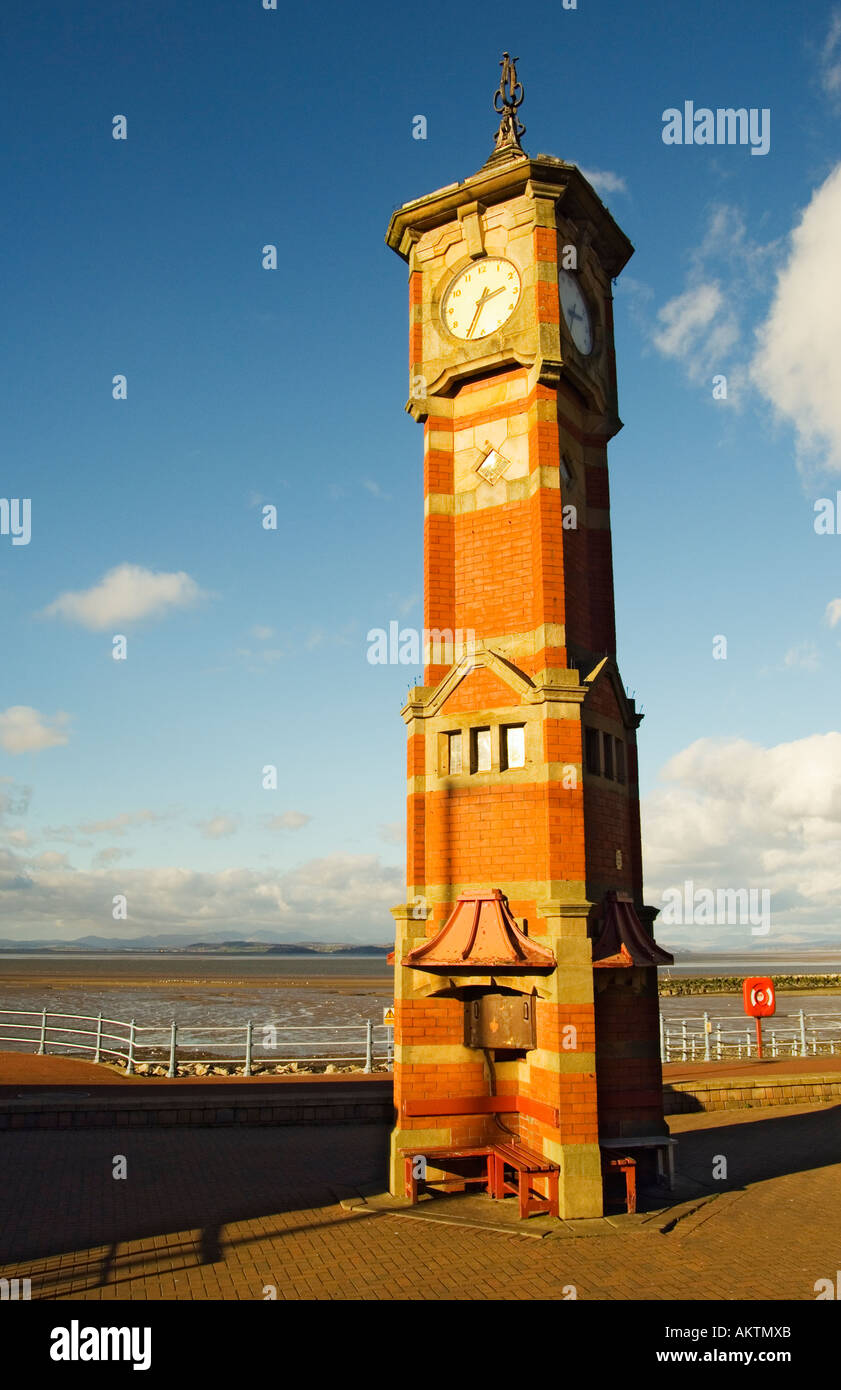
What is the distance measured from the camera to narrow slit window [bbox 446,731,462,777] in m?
14.8

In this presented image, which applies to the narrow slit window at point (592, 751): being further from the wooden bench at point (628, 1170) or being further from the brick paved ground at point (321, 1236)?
the brick paved ground at point (321, 1236)

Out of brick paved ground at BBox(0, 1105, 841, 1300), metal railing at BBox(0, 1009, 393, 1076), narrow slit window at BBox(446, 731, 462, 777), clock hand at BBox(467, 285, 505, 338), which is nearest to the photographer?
brick paved ground at BBox(0, 1105, 841, 1300)

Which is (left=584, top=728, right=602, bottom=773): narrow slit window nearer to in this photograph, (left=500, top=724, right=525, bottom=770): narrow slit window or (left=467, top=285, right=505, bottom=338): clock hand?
(left=500, top=724, right=525, bottom=770): narrow slit window

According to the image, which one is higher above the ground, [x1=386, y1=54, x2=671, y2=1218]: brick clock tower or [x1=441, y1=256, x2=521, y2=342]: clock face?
[x1=441, y1=256, x2=521, y2=342]: clock face

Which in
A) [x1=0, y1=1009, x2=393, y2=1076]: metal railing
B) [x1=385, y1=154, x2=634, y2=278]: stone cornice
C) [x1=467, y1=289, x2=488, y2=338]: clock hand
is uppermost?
[x1=385, y1=154, x2=634, y2=278]: stone cornice

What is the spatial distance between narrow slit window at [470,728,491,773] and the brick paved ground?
607cm

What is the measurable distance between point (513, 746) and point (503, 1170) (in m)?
5.87

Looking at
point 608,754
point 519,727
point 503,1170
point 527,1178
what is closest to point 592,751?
point 608,754

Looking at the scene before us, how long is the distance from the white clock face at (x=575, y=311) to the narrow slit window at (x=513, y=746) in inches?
266

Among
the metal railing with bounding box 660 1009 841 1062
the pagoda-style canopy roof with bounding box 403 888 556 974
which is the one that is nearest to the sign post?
the metal railing with bounding box 660 1009 841 1062

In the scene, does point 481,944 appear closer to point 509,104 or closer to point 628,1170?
point 628,1170

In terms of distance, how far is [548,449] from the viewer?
49.1 ft

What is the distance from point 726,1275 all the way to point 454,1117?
4.56 meters

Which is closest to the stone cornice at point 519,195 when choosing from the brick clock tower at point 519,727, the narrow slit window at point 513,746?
the brick clock tower at point 519,727
